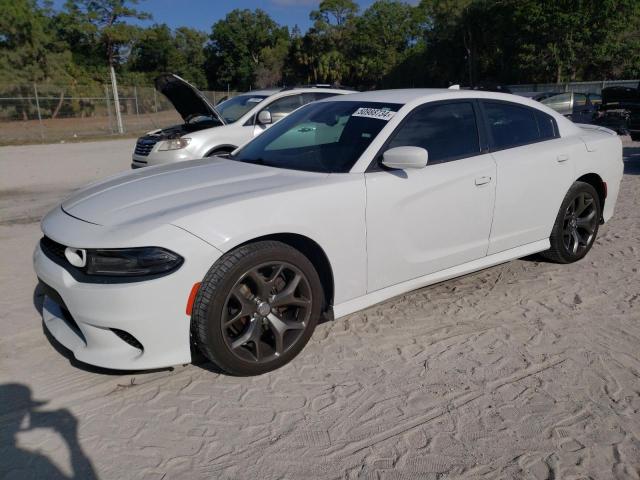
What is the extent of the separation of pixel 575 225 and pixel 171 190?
3.66 metres

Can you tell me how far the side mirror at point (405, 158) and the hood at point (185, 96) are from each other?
5002 millimetres

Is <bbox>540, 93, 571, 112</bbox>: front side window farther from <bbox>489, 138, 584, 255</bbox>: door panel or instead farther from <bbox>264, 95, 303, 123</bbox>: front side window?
<bbox>489, 138, 584, 255</bbox>: door panel

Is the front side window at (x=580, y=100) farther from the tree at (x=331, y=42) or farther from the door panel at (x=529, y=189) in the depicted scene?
the tree at (x=331, y=42)

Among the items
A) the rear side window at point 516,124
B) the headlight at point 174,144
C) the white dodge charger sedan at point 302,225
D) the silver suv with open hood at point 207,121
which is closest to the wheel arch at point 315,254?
the white dodge charger sedan at point 302,225

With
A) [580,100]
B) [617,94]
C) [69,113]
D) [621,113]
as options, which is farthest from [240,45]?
[621,113]

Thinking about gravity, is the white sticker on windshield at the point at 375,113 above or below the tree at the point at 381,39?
below

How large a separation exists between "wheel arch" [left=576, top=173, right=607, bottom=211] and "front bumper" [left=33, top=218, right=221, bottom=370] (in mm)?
3724

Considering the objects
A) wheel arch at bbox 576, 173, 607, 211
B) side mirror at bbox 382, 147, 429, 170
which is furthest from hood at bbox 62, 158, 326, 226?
wheel arch at bbox 576, 173, 607, 211

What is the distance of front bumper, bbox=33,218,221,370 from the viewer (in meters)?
2.74

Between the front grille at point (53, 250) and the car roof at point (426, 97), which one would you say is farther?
Result: the car roof at point (426, 97)

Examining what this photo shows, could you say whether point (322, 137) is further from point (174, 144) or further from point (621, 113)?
point (621, 113)

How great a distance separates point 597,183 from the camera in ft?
16.6

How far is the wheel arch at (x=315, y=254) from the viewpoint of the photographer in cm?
320

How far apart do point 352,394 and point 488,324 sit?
53.8 inches
